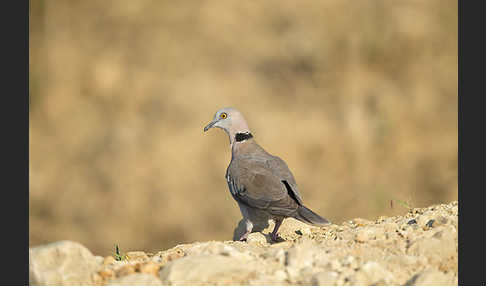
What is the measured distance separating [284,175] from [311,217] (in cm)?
63

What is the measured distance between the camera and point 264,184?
5867mm

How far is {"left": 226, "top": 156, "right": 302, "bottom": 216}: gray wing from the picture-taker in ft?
18.6

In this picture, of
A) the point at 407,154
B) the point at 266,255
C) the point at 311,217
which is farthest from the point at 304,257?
the point at 407,154

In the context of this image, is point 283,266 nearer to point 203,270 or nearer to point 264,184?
point 203,270

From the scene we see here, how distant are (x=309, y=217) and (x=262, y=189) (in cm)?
55

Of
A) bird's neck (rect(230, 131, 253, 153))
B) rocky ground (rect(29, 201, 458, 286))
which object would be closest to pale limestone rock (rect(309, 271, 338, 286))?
rocky ground (rect(29, 201, 458, 286))

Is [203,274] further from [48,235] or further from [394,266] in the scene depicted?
[48,235]

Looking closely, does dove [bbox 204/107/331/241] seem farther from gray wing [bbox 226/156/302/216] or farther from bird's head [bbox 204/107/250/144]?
bird's head [bbox 204/107/250/144]

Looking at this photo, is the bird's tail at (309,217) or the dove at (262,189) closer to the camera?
the bird's tail at (309,217)

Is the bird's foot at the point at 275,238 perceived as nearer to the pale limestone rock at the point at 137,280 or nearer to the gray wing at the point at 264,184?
the gray wing at the point at 264,184

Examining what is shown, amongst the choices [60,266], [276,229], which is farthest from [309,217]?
[60,266]

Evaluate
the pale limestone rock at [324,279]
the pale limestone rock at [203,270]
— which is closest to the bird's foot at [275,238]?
the pale limestone rock at [203,270]

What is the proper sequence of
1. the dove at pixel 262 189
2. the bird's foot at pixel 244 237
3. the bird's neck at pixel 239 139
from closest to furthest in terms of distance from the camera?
the dove at pixel 262 189 < the bird's foot at pixel 244 237 < the bird's neck at pixel 239 139

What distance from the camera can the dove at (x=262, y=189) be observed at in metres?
5.64
